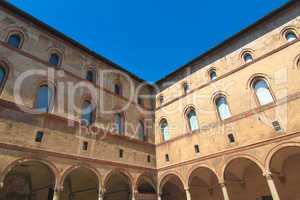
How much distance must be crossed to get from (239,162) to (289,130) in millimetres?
3408

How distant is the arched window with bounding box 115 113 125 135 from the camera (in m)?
14.9

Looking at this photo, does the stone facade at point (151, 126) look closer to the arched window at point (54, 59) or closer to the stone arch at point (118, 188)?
the stone arch at point (118, 188)

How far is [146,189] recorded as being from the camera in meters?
15.7

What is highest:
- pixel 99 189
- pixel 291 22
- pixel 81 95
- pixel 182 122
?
pixel 291 22

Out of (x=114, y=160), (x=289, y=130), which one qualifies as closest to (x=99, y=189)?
(x=114, y=160)

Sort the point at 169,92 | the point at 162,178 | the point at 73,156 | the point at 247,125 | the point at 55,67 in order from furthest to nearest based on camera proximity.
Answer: the point at 169,92 → the point at 162,178 → the point at 55,67 → the point at 247,125 → the point at 73,156

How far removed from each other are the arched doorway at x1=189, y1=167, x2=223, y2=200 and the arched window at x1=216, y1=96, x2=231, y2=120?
3.56 meters

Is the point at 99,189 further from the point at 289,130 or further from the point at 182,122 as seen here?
the point at 289,130

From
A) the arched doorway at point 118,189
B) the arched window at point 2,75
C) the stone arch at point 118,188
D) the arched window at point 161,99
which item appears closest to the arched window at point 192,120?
the arched window at point 161,99

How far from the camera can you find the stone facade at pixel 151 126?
10.7 meters

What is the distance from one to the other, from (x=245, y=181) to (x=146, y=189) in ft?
22.6

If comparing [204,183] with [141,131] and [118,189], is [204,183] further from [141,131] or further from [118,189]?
[118,189]

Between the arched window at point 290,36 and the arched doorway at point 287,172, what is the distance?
6.40 m

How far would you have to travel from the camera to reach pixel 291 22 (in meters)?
12.7
